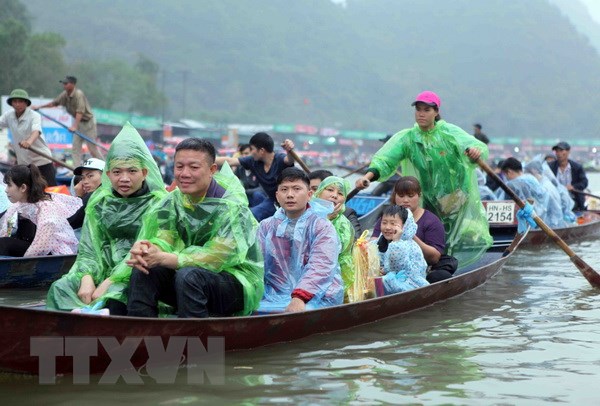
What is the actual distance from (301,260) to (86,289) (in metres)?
1.56

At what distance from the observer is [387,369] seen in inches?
245

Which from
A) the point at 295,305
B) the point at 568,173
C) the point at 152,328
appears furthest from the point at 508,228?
the point at 152,328

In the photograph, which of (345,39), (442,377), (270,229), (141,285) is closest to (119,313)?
(141,285)

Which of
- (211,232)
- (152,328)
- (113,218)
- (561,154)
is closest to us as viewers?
(152,328)

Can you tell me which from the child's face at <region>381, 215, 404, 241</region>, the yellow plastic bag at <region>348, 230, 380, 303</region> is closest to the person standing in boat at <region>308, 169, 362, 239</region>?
the child's face at <region>381, 215, 404, 241</region>

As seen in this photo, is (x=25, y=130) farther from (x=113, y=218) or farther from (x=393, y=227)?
(x=113, y=218)

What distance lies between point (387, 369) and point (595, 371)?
1.33 metres

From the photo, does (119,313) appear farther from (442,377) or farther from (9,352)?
(442,377)

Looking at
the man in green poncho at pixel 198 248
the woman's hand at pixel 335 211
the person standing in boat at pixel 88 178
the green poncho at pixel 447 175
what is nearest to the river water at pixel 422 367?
the man in green poncho at pixel 198 248

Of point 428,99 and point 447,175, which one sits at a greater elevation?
point 428,99

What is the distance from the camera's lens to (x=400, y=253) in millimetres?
7742

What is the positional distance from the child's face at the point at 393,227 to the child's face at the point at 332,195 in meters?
0.39

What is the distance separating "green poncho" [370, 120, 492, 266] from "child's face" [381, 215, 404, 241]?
5.39 feet

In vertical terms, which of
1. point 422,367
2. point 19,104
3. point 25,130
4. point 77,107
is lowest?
point 422,367
